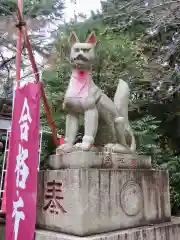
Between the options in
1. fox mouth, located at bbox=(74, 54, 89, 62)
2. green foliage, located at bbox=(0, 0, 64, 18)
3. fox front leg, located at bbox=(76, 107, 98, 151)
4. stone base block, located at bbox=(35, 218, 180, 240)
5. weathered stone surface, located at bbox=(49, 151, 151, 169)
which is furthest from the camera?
green foliage, located at bbox=(0, 0, 64, 18)

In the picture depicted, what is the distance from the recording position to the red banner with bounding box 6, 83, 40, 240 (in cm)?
302

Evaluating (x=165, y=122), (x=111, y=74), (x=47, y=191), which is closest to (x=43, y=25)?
(x=111, y=74)

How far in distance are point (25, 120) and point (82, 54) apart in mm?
1099

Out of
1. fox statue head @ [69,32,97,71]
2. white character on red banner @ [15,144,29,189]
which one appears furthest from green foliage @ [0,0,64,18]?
white character on red banner @ [15,144,29,189]

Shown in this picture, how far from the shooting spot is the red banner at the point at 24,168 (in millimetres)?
3023

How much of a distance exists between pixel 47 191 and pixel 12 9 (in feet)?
22.0

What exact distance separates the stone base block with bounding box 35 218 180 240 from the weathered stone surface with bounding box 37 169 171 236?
9cm

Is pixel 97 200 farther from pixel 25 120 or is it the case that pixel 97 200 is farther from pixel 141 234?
pixel 25 120

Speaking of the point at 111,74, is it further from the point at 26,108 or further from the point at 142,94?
the point at 26,108

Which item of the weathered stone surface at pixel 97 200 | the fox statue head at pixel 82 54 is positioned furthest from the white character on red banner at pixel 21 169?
the fox statue head at pixel 82 54

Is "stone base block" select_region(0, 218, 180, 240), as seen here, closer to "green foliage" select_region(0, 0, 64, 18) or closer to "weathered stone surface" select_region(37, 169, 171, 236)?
"weathered stone surface" select_region(37, 169, 171, 236)

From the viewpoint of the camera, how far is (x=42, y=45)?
7840 millimetres

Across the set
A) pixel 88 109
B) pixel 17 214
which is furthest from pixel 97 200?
pixel 88 109

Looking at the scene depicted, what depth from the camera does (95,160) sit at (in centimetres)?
334
